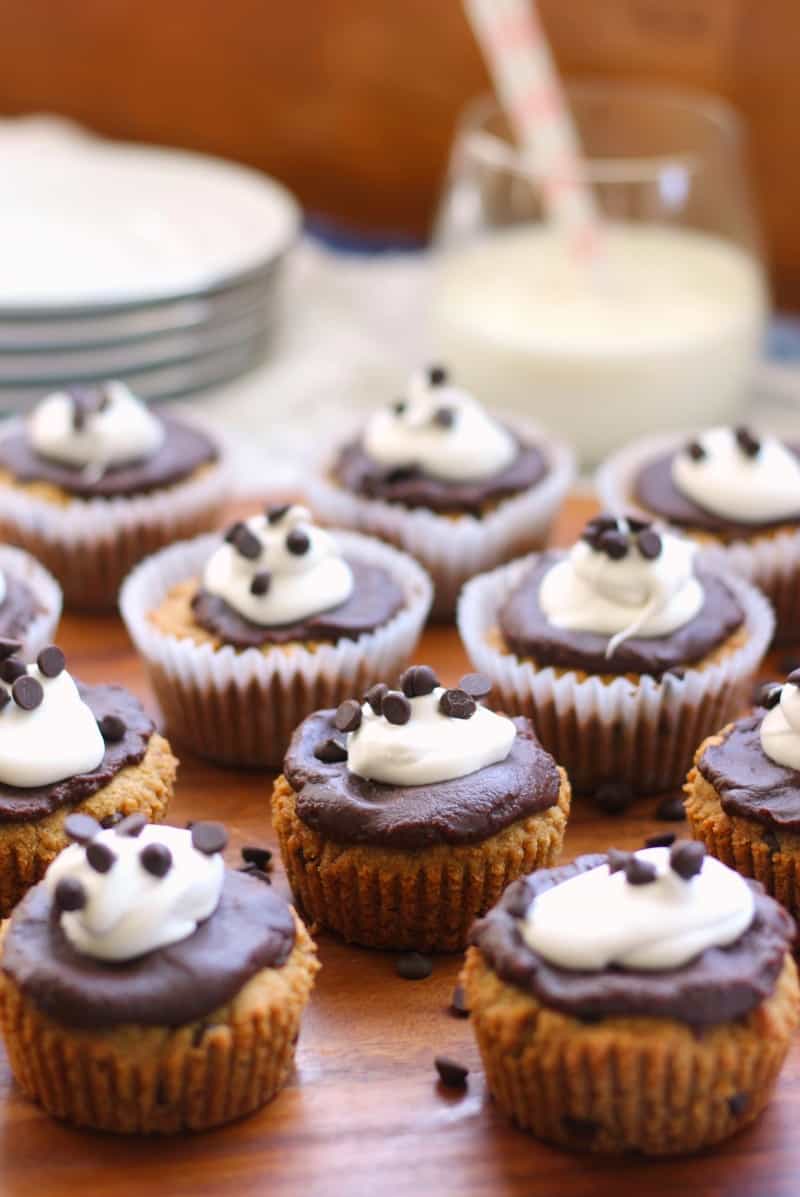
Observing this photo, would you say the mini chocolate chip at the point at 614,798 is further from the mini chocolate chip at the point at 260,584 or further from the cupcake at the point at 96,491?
the cupcake at the point at 96,491

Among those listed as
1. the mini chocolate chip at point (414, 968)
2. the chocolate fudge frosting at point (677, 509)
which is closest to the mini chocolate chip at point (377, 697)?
the mini chocolate chip at point (414, 968)

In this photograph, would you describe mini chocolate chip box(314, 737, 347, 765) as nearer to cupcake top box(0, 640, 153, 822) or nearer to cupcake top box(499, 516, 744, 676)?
cupcake top box(0, 640, 153, 822)

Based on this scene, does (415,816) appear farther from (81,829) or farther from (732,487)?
(732,487)

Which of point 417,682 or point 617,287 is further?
point 617,287

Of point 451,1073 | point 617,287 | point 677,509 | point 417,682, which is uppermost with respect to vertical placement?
point 417,682

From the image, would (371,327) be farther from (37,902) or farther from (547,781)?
(37,902)

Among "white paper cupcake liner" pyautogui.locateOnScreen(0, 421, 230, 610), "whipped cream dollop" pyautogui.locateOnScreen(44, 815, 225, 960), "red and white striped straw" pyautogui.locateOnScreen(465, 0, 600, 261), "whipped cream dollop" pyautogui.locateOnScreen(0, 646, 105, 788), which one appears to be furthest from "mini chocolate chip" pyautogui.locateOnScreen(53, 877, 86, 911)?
"red and white striped straw" pyautogui.locateOnScreen(465, 0, 600, 261)

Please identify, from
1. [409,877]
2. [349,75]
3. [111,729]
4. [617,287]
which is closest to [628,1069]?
[409,877]
